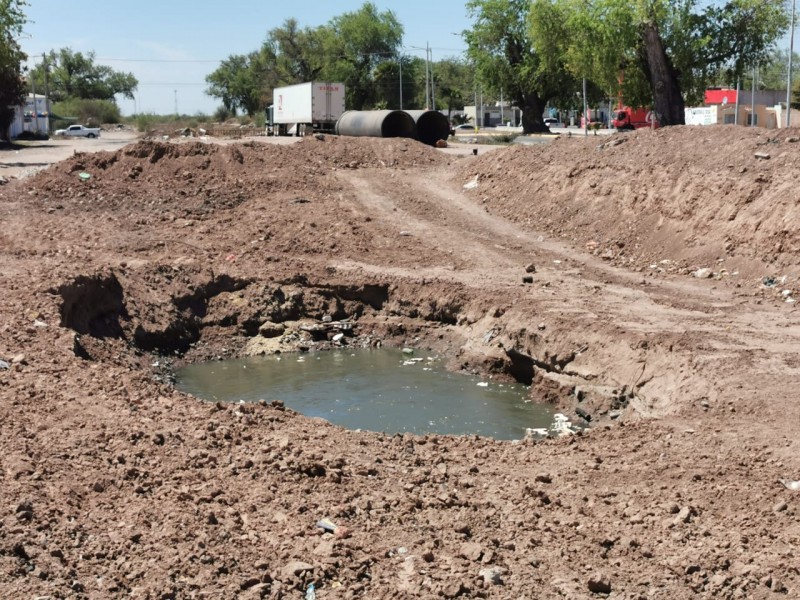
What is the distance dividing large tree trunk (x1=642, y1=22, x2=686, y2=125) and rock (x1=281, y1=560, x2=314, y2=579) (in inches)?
1028

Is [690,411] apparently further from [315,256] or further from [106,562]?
[315,256]

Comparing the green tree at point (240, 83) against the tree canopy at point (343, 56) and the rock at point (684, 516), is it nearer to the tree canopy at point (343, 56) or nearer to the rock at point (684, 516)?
the tree canopy at point (343, 56)

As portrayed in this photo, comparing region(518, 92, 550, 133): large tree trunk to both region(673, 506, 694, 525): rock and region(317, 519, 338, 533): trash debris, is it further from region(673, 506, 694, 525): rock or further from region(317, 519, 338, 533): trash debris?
region(317, 519, 338, 533): trash debris

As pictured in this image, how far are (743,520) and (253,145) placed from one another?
2040 centimetres

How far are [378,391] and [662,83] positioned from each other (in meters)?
20.2

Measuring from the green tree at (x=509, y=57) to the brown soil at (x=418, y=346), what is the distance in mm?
30415

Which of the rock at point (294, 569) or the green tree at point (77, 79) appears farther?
the green tree at point (77, 79)

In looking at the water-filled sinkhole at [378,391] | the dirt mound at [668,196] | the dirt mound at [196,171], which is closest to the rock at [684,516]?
the water-filled sinkhole at [378,391]

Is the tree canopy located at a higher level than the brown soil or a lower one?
higher

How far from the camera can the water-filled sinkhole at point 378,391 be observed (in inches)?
472

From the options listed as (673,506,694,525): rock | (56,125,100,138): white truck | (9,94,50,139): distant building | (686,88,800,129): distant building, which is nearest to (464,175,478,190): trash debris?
(673,506,694,525): rock

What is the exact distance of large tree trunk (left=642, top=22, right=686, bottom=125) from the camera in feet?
98.5

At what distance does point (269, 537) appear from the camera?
6.78 meters

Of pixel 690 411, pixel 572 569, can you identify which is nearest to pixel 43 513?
pixel 572 569
